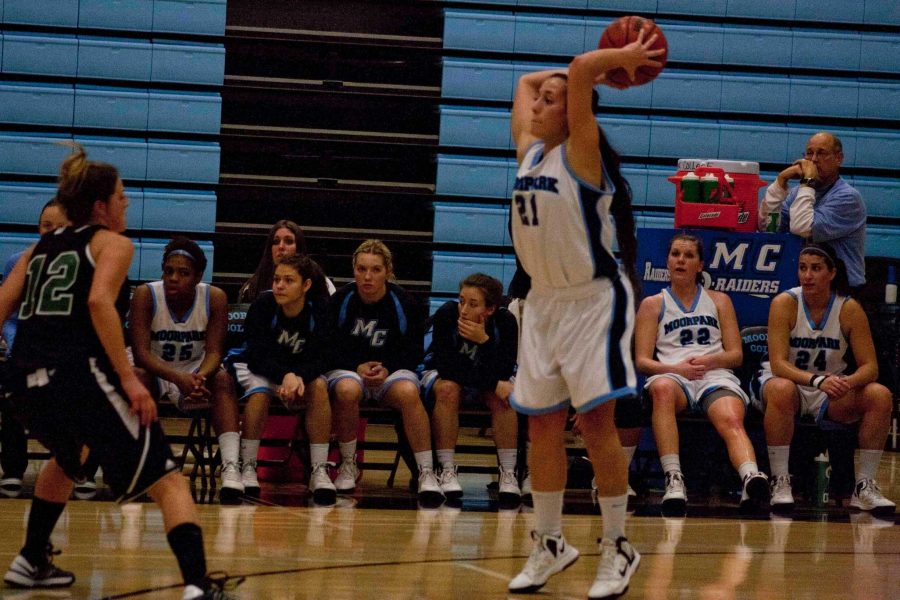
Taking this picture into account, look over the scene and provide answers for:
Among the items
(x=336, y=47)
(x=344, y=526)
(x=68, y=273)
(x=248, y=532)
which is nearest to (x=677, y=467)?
(x=344, y=526)

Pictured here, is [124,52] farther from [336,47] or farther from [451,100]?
[451,100]

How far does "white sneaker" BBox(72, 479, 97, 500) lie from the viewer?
4.98 m

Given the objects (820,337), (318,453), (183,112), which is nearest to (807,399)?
(820,337)

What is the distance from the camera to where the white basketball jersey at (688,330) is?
555cm

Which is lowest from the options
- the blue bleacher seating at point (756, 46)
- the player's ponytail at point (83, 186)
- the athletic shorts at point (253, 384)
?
the athletic shorts at point (253, 384)

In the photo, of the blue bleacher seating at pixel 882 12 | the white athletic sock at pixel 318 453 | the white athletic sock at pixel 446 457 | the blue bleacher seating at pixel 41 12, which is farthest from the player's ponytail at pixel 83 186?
the blue bleacher seating at pixel 882 12

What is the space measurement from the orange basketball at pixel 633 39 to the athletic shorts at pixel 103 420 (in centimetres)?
157

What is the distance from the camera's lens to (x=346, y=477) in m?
5.43

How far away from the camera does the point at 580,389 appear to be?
3.25 metres

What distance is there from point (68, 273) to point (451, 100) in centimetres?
555

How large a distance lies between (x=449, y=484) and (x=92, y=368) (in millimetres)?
2599

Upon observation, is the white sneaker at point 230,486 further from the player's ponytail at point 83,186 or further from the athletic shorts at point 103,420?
the player's ponytail at point 83,186

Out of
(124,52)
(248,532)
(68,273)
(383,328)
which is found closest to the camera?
(68,273)

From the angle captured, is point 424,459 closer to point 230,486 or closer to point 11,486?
point 230,486
